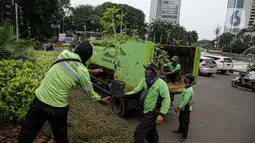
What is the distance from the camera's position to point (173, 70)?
609 cm

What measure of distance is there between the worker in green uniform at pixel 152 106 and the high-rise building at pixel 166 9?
101082mm

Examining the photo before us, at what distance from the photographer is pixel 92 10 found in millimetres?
67188

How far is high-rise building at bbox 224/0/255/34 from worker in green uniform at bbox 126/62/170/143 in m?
79.8

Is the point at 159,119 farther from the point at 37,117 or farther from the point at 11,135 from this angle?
the point at 11,135

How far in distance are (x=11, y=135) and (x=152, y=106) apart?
7.26ft

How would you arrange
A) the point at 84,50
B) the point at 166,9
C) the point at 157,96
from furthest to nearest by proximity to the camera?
the point at 166,9 → the point at 157,96 → the point at 84,50

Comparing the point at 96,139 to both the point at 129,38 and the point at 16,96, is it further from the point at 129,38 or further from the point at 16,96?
the point at 129,38

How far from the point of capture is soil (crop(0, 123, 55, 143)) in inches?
115

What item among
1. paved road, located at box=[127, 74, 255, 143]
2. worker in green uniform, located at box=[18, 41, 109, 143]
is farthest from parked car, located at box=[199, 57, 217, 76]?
worker in green uniform, located at box=[18, 41, 109, 143]

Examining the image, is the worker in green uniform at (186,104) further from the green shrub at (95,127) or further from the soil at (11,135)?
the soil at (11,135)

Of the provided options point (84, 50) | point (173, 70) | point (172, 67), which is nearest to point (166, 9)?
point (172, 67)

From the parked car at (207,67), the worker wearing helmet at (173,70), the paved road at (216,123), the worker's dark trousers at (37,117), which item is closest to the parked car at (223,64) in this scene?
the parked car at (207,67)

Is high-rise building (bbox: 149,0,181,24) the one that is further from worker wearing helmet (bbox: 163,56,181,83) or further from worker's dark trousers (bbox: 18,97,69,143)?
worker's dark trousers (bbox: 18,97,69,143)

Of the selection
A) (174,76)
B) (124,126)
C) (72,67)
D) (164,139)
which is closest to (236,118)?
(174,76)
